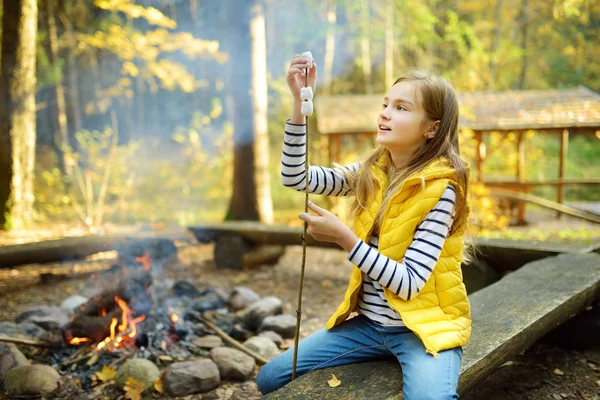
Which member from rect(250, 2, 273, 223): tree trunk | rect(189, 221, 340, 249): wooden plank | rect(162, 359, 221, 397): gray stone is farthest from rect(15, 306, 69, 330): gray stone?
rect(250, 2, 273, 223): tree trunk

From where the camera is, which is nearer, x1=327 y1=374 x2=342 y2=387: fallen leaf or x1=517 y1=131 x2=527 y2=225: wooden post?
x1=327 y1=374 x2=342 y2=387: fallen leaf

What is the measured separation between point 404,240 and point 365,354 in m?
0.54

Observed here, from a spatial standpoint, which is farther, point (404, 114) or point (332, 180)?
point (332, 180)

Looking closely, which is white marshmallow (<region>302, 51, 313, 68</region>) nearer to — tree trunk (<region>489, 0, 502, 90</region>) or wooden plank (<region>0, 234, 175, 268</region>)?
wooden plank (<region>0, 234, 175, 268</region>)

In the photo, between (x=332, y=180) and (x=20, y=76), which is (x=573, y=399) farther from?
(x=20, y=76)

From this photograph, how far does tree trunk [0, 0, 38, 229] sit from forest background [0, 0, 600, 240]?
0.02 m

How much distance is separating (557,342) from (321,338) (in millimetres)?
2319

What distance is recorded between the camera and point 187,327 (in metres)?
3.74

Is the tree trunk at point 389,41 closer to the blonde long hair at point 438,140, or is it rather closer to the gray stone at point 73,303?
the gray stone at point 73,303

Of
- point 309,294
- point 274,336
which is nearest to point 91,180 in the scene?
point 309,294

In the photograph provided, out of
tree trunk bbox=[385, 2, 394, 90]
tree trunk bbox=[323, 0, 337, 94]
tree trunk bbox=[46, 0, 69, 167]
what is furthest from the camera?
tree trunk bbox=[323, 0, 337, 94]

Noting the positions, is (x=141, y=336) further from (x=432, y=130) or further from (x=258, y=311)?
(x=432, y=130)

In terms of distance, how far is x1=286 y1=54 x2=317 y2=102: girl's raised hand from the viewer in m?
1.92

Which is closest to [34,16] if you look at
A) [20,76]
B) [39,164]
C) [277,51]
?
[20,76]
